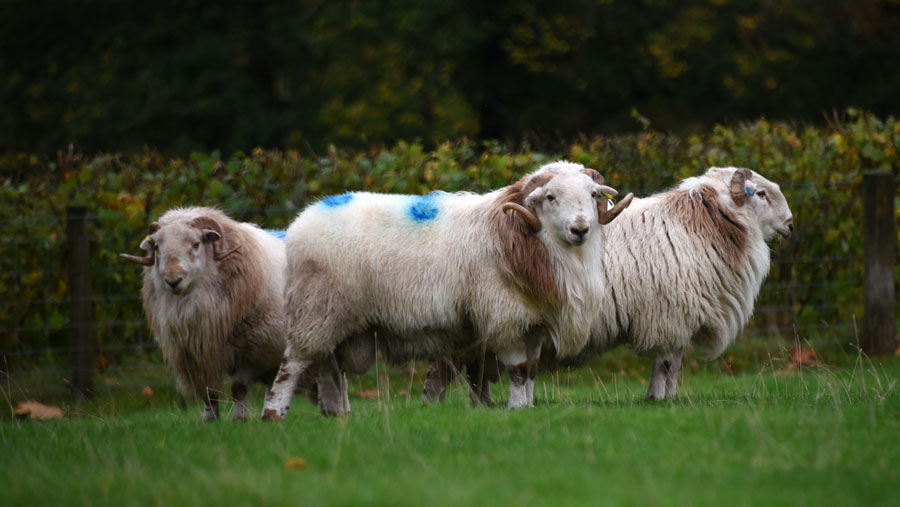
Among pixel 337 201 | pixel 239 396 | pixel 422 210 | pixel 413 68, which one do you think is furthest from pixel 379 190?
pixel 413 68

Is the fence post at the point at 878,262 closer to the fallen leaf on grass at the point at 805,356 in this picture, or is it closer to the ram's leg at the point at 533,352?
the fallen leaf on grass at the point at 805,356

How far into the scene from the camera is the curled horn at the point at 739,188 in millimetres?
8539

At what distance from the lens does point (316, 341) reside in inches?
290

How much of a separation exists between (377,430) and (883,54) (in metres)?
20.6

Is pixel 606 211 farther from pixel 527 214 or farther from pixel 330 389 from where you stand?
pixel 330 389

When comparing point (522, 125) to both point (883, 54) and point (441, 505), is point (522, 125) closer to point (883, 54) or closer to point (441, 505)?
point (883, 54)

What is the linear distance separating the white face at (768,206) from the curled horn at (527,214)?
2131mm

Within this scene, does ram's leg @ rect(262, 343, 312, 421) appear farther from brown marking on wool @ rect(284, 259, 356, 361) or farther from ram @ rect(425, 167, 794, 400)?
ram @ rect(425, 167, 794, 400)

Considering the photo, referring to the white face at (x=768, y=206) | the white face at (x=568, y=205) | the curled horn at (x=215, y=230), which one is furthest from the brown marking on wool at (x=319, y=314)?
the white face at (x=768, y=206)

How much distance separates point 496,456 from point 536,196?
241cm

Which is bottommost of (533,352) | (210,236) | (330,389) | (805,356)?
(805,356)

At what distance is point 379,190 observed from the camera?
35.6 feet

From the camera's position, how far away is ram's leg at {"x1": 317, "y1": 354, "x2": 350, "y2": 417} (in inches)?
303

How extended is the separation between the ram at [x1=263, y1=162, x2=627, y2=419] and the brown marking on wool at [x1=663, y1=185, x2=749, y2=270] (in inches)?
46.1
